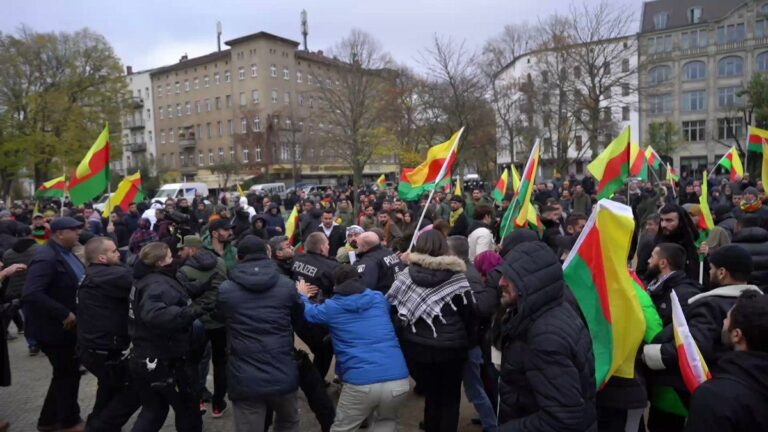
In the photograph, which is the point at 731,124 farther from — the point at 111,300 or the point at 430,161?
the point at 111,300

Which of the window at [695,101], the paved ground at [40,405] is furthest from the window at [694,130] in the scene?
the paved ground at [40,405]

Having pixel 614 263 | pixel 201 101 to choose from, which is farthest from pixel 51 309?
pixel 201 101

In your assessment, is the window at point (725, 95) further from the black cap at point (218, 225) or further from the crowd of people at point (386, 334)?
the black cap at point (218, 225)

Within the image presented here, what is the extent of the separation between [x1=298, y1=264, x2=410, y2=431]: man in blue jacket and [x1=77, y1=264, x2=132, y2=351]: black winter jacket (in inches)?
67.1

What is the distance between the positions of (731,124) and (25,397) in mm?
67284

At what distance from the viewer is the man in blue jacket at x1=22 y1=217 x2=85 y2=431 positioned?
4723 millimetres

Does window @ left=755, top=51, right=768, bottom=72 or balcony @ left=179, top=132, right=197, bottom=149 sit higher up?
window @ left=755, top=51, right=768, bottom=72

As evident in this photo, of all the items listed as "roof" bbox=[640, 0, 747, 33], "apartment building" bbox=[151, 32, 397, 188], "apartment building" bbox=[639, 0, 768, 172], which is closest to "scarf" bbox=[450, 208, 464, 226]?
"apartment building" bbox=[151, 32, 397, 188]

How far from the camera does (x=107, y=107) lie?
134 feet

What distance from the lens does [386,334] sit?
3828mm

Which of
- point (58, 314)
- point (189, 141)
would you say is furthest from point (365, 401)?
point (189, 141)

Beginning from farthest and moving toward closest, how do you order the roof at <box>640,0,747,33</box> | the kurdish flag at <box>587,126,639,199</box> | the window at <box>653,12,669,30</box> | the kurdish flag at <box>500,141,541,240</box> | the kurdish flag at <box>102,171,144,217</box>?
the window at <box>653,12,669,30</box>, the roof at <box>640,0,747,33</box>, the kurdish flag at <box>102,171,144,217</box>, the kurdish flag at <box>587,126,639,199</box>, the kurdish flag at <box>500,141,541,240</box>

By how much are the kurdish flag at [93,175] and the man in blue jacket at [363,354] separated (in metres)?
6.41

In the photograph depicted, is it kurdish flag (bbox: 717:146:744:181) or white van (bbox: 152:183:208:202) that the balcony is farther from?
kurdish flag (bbox: 717:146:744:181)
